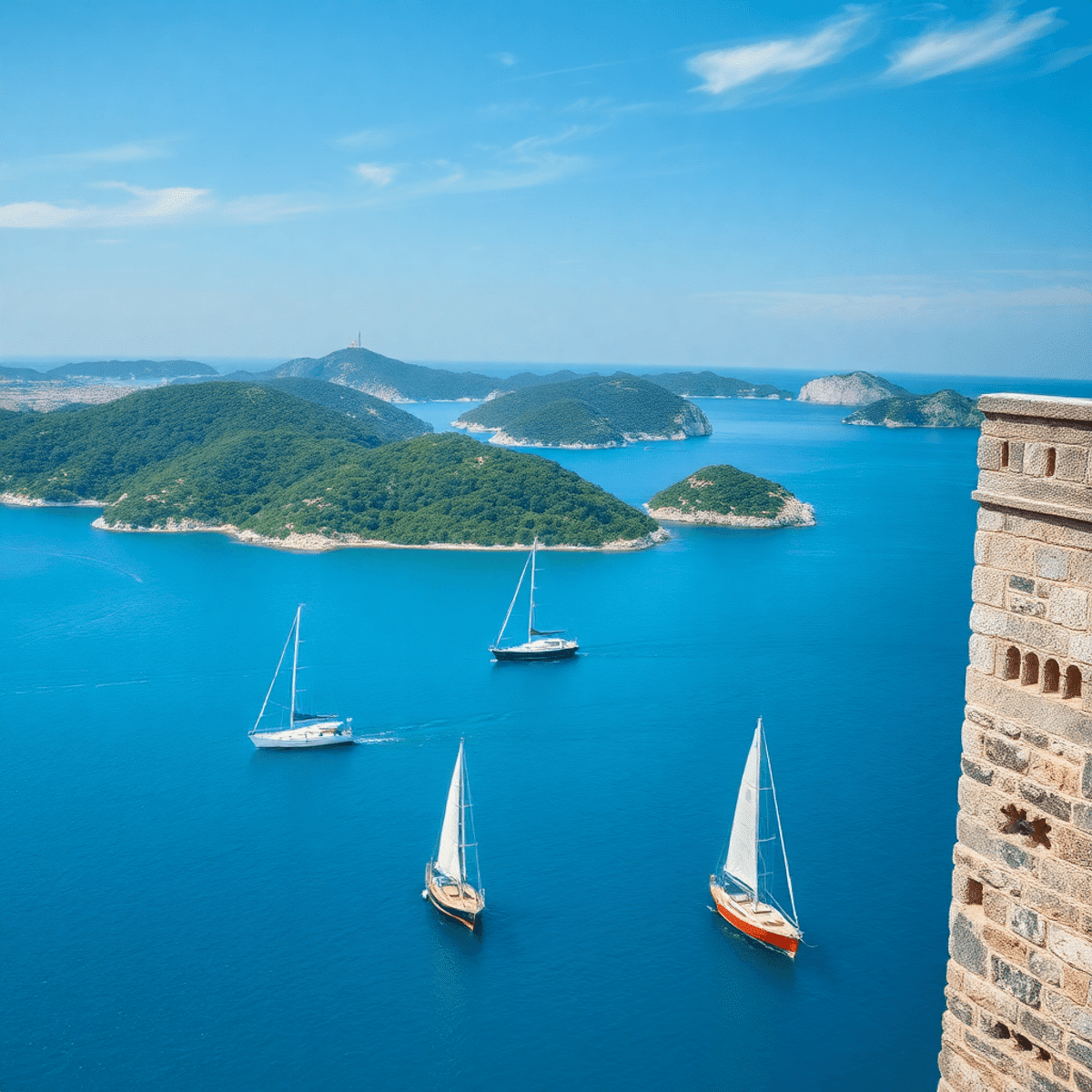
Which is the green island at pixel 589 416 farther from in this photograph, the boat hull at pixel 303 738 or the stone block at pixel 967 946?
the stone block at pixel 967 946

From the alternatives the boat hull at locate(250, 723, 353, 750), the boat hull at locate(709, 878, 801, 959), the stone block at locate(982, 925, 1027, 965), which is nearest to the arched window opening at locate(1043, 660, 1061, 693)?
the stone block at locate(982, 925, 1027, 965)

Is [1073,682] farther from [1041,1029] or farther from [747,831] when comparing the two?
[747,831]

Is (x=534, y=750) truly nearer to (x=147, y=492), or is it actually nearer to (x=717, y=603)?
(x=717, y=603)

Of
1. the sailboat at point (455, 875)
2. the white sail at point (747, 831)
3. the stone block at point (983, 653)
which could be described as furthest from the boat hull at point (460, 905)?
the stone block at point (983, 653)

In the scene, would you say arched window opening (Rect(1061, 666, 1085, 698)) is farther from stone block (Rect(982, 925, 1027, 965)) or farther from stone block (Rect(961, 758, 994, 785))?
stone block (Rect(982, 925, 1027, 965))

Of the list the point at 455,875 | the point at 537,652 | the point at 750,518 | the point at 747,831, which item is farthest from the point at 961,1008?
the point at 750,518

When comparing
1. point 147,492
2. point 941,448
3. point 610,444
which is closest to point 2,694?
point 147,492
